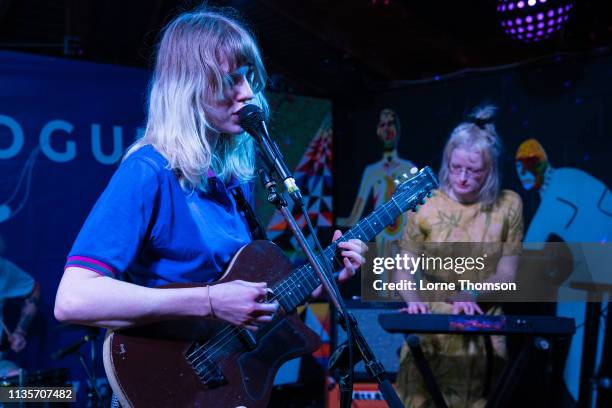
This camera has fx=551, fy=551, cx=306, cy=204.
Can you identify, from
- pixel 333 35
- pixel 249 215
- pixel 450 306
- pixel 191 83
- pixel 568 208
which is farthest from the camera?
pixel 333 35

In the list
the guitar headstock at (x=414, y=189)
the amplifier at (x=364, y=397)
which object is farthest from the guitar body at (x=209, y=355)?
the amplifier at (x=364, y=397)

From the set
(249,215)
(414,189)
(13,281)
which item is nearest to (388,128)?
(414,189)

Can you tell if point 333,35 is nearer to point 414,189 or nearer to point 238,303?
point 414,189

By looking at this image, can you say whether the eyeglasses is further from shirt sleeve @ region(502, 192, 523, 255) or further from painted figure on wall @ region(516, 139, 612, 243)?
painted figure on wall @ region(516, 139, 612, 243)

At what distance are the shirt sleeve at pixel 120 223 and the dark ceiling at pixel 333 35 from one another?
9.18 feet

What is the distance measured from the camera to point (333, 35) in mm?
4734

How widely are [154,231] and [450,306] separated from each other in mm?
2012

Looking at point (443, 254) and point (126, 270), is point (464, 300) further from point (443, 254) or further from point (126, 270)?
point (126, 270)

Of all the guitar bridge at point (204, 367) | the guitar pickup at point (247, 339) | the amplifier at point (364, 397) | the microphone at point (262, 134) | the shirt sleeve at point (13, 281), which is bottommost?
the amplifier at point (364, 397)

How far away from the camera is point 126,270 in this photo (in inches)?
58.2

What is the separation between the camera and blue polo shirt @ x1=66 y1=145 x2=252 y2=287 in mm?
1326

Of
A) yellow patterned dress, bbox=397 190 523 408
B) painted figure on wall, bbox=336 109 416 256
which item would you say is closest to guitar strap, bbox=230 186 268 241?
yellow patterned dress, bbox=397 190 523 408

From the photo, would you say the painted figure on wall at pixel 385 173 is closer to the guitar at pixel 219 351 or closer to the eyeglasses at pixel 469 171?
the eyeglasses at pixel 469 171

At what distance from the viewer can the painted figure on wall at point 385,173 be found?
4836 millimetres
